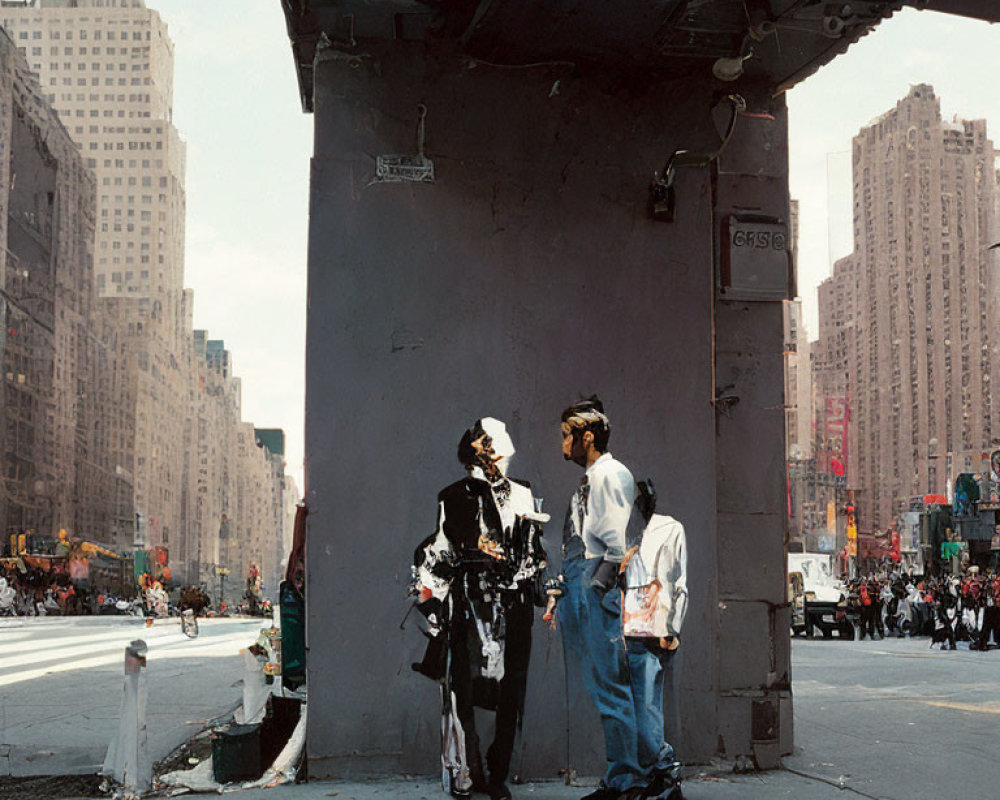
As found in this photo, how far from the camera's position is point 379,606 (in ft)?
23.0

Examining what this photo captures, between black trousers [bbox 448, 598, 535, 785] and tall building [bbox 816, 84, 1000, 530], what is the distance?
160 meters

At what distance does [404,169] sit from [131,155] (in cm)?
17409

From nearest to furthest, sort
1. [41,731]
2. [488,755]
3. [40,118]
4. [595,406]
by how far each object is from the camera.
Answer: [488,755] < [595,406] < [41,731] < [40,118]

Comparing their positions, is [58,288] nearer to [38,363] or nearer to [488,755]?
[38,363]

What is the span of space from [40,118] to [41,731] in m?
110

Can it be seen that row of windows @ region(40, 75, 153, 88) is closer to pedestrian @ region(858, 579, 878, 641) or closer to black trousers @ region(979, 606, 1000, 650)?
pedestrian @ region(858, 579, 878, 641)

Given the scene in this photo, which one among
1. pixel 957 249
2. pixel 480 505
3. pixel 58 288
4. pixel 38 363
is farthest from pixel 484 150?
pixel 957 249

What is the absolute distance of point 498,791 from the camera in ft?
22.1

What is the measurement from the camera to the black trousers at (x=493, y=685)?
6.86 meters

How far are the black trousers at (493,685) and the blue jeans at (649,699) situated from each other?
71 cm

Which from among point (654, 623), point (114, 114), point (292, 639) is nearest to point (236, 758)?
point (292, 639)

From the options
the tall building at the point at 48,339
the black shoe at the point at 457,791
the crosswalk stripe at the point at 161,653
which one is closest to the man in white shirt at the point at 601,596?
the black shoe at the point at 457,791

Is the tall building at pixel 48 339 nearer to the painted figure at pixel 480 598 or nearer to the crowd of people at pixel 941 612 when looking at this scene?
the crowd of people at pixel 941 612

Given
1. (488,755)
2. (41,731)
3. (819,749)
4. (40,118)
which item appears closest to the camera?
(488,755)
